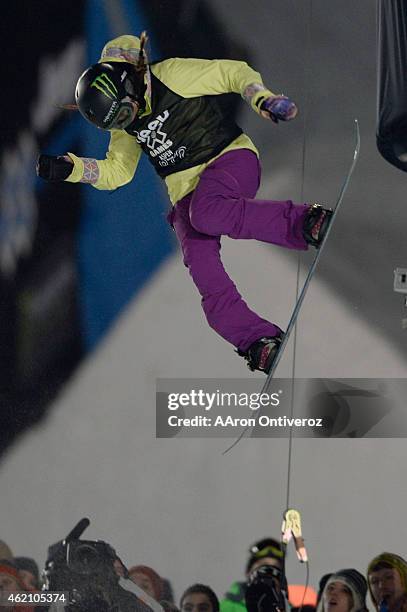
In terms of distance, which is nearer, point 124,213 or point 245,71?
point 245,71

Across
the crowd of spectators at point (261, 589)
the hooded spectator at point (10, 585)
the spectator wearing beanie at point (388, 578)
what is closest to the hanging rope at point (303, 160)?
the crowd of spectators at point (261, 589)

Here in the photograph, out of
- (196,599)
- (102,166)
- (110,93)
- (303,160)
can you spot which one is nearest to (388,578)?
(196,599)

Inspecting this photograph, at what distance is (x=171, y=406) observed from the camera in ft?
11.5

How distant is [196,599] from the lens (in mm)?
3531

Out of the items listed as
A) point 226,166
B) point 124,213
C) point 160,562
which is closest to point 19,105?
point 124,213

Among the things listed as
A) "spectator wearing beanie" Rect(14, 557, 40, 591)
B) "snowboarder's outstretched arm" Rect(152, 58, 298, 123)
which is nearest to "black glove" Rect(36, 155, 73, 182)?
"snowboarder's outstretched arm" Rect(152, 58, 298, 123)

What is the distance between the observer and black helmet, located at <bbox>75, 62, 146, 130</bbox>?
3127 mm

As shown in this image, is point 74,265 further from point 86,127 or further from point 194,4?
point 194,4

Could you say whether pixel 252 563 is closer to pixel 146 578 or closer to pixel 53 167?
pixel 146 578

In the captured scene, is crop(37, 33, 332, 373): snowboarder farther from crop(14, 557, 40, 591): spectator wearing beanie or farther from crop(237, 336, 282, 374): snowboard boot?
crop(14, 557, 40, 591): spectator wearing beanie

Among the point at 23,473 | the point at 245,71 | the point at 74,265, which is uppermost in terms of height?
the point at 245,71

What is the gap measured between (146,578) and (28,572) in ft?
1.37

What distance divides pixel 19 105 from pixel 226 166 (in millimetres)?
767

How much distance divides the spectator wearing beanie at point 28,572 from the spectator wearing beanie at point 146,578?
332mm
